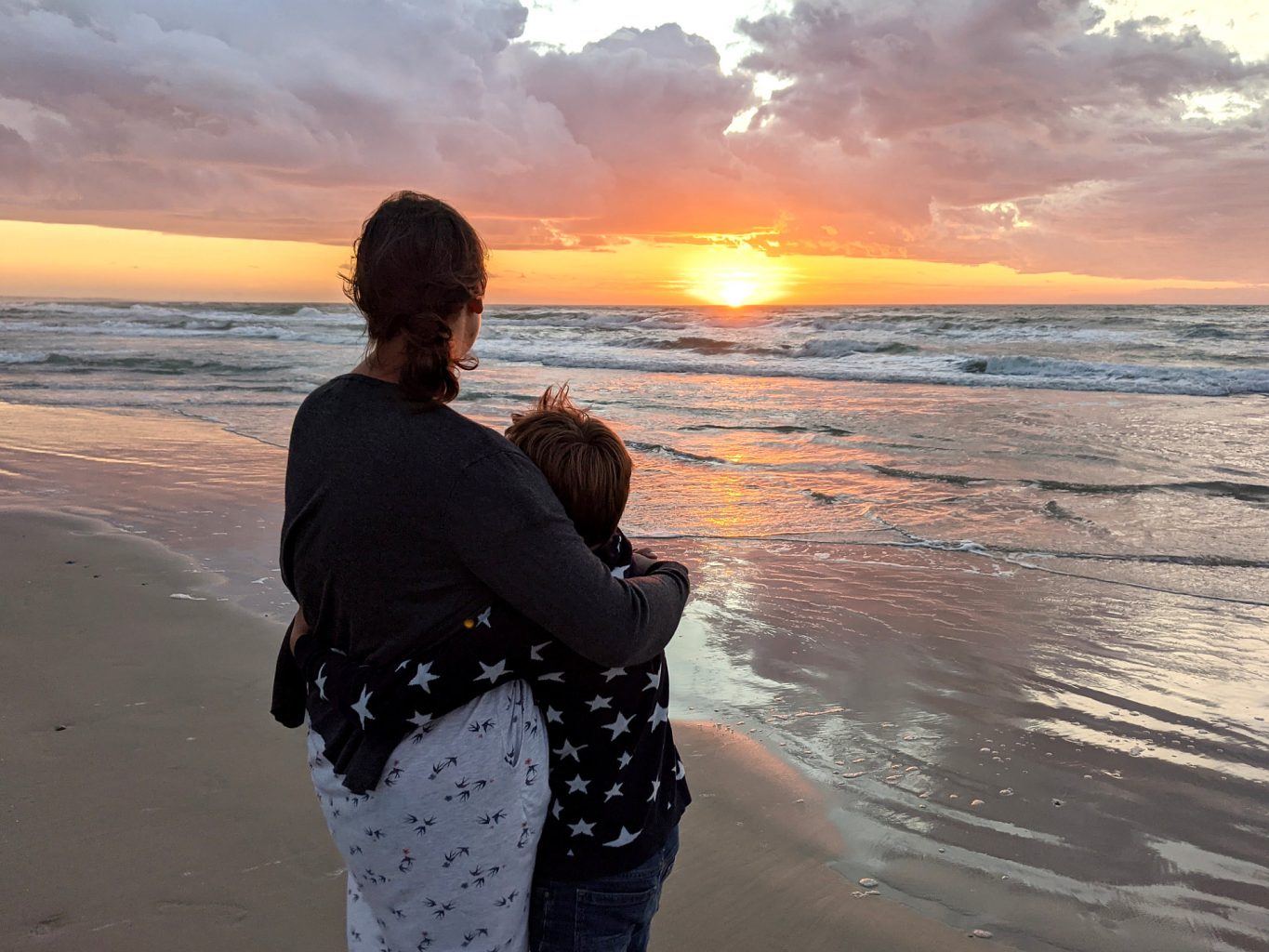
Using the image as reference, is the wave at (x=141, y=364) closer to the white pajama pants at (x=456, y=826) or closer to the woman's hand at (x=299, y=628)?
the woman's hand at (x=299, y=628)

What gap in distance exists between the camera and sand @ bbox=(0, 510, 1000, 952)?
255cm

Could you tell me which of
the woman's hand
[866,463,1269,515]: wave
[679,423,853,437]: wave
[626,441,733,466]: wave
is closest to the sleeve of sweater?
the woman's hand

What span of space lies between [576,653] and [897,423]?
1244 cm

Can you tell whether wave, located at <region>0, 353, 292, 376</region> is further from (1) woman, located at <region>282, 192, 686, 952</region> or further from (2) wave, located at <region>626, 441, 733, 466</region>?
(1) woman, located at <region>282, 192, 686, 952</region>

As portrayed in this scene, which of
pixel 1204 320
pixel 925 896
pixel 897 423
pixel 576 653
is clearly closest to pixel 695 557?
pixel 925 896

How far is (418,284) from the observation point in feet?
4.64

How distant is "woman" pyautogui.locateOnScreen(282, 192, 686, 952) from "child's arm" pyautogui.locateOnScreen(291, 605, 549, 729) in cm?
2

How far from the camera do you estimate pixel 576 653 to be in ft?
4.80

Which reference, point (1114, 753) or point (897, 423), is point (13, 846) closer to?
point (1114, 753)

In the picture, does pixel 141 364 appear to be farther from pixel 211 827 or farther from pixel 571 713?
pixel 571 713

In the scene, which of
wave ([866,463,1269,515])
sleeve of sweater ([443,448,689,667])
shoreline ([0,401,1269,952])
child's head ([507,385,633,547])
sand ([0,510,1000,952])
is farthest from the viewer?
wave ([866,463,1269,515])

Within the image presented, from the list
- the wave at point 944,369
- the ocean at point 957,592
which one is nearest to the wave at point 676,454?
the ocean at point 957,592

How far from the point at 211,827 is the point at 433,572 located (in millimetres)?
2073

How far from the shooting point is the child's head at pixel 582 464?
1495 mm
